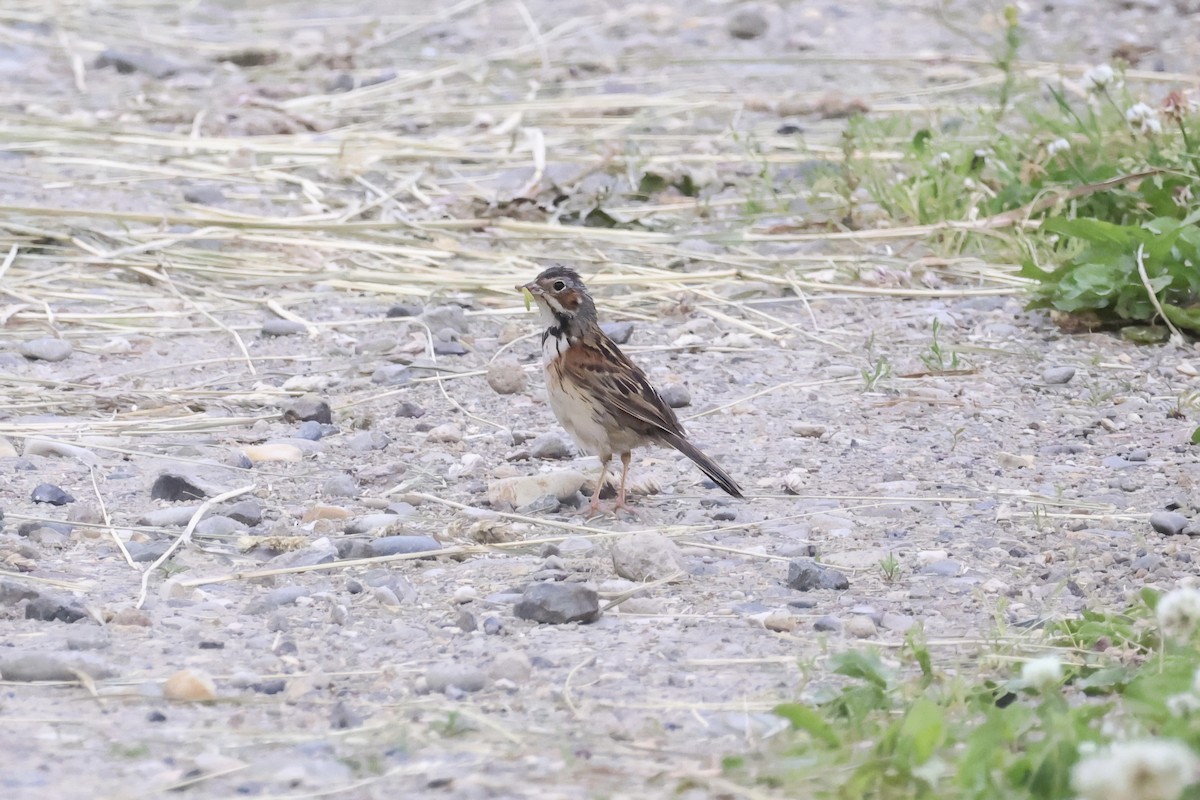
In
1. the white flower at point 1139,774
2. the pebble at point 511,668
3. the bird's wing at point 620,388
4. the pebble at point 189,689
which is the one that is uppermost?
the white flower at point 1139,774

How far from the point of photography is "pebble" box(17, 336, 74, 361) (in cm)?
595

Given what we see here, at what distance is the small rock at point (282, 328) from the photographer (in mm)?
6289

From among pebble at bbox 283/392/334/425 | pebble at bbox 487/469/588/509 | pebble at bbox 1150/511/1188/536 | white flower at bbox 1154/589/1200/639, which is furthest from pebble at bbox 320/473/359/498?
white flower at bbox 1154/589/1200/639

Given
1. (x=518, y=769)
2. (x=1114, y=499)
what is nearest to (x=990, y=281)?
(x=1114, y=499)

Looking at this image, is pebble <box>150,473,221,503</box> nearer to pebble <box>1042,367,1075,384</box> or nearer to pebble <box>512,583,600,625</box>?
pebble <box>512,583,600,625</box>

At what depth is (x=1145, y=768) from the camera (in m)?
2.26

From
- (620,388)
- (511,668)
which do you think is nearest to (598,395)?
(620,388)

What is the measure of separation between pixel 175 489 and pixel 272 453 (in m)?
0.48

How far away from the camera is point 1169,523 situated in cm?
430

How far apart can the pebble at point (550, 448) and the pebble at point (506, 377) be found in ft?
1.49

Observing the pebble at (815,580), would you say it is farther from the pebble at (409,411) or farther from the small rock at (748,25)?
the small rock at (748,25)

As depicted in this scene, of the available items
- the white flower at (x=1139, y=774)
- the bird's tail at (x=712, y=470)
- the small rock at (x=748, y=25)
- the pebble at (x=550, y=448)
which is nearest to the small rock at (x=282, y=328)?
the pebble at (x=550, y=448)

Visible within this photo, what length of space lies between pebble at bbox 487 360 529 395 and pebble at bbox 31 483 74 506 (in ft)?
5.39

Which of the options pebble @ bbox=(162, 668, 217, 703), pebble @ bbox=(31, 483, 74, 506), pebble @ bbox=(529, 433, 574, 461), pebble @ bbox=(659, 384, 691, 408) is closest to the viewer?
pebble @ bbox=(162, 668, 217, 703)
